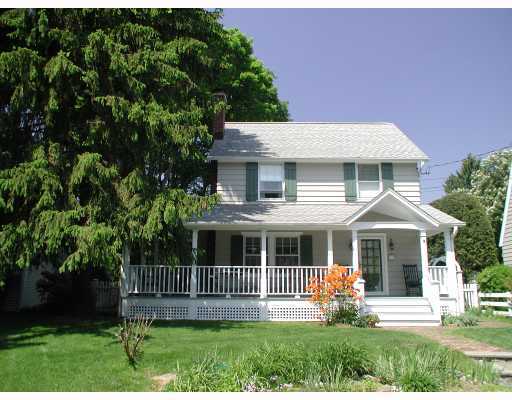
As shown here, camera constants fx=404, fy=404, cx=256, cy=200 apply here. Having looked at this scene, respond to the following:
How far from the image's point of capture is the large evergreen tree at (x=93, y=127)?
9.40 m

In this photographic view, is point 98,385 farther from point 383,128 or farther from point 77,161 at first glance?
point 383,128

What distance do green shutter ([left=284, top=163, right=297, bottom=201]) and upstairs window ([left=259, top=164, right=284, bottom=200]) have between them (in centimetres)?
19

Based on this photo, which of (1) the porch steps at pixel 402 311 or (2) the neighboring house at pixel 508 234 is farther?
(2) the neighboring house at pixel 508 234

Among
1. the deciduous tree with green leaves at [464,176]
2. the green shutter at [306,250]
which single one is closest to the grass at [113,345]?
the green shutter at [306,250]

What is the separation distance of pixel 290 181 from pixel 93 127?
24.8 feet

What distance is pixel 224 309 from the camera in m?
12.9

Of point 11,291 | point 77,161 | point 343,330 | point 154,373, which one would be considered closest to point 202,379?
point 154,373

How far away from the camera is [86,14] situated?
10.9 metres

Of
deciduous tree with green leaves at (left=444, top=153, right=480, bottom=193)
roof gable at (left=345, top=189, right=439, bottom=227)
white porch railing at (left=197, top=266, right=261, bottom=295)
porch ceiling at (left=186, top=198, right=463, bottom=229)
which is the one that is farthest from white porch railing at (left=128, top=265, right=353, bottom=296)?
deciduous tree with green leaves at (left=444, top=153, right=480, bottom=193)

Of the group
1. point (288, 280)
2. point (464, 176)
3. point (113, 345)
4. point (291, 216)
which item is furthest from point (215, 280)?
point (464, 176)

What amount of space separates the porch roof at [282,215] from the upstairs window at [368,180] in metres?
0.86

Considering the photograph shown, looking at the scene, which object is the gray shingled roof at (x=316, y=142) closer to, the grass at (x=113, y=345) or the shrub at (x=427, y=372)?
the grass at (x=113, y=345)

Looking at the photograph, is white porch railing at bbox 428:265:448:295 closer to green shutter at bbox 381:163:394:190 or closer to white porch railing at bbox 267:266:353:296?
white porch railing at bbox 267:266:353:296

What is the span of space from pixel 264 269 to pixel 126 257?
4472 mm
